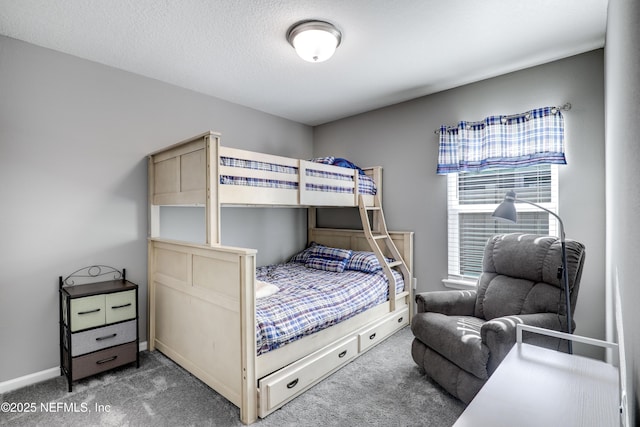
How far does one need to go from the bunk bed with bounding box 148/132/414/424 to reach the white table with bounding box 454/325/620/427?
1.30 meters

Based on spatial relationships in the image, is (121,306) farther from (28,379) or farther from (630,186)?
(630,186)

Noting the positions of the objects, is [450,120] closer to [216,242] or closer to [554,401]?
[216,242]

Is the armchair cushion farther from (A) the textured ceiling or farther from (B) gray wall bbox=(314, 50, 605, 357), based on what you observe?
(A) the textured ceiling

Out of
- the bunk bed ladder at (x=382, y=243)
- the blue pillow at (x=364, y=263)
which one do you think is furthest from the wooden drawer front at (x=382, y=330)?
the blue pillow at (x=364, y=263)

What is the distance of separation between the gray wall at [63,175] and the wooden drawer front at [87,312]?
0.36 meters

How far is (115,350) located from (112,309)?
1.03 ft

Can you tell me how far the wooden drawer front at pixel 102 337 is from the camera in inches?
89.1

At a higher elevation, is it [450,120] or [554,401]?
[450,120]

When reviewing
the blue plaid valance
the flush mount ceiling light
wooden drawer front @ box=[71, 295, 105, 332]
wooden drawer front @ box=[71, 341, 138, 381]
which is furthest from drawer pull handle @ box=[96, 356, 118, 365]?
the blue plaid valance

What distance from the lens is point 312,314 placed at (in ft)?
7.59

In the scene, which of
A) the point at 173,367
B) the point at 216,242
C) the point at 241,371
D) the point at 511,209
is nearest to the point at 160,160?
the point at 216,242

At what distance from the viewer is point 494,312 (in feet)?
7.75

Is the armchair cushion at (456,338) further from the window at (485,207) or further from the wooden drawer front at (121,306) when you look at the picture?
the wooden drawer front at (121,306)

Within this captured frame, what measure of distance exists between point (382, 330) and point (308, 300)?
103cm
